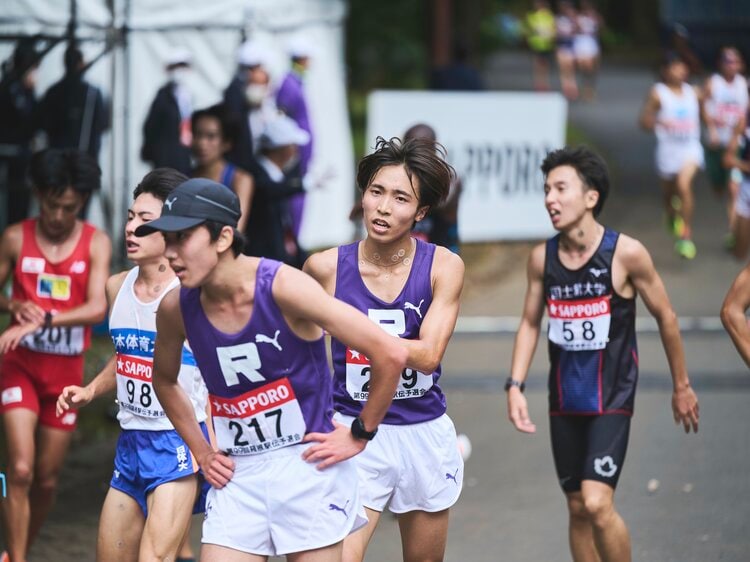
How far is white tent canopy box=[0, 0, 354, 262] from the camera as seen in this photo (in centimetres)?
1182

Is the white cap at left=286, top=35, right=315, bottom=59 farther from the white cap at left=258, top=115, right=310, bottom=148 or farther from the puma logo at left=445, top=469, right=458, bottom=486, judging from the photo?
the puma logo at left=445, top=469, right=458, bottom=486

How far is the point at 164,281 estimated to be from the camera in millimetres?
5453

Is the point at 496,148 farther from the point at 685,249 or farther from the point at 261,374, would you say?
the point at 261,374

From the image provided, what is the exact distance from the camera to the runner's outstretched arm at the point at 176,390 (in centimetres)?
448

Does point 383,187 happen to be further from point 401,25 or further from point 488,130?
point 401,25

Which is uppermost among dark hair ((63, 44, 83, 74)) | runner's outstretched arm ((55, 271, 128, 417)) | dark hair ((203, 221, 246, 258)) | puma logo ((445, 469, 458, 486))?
dark hair ((63, 44, 83, 74))

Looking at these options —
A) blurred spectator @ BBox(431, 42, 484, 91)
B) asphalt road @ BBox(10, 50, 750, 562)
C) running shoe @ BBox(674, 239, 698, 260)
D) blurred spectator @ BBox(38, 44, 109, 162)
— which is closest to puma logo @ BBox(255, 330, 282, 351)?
asphalt road @ BBox(10, 50, 750, 562)

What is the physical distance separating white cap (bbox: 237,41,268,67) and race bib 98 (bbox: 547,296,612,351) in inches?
289

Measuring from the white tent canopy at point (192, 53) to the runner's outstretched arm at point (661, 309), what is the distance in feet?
14.5

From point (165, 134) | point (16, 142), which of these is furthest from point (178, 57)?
point (165, 134)

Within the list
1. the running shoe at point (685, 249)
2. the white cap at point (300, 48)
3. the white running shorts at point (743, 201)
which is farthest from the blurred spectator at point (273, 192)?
the running shoe at point (685, 249)

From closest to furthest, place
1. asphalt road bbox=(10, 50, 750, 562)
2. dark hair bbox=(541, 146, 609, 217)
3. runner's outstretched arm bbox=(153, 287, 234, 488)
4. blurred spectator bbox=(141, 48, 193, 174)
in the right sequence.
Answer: runner's outstretched arm bbox=(153, 287, 234, 488)
dark hair bbox=(541, 146, 609, 217)
asphalt road bbox=(10, 50, 750, 562)
blurred spectator bbox=(141, 48, 193, 174)

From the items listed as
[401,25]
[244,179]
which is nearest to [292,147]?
[244,179]

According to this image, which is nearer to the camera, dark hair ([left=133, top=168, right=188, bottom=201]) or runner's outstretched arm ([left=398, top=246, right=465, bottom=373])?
runner's outstretched arm ([left=398, top=246, right=465, bottom=373])
